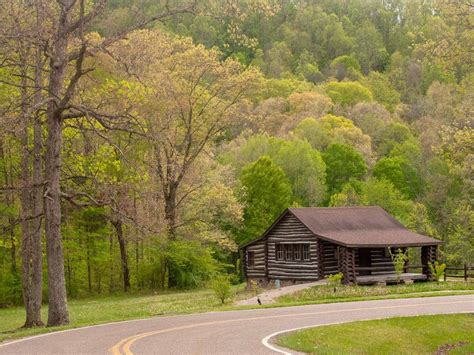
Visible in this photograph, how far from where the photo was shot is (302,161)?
72812mm

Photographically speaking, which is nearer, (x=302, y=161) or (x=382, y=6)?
(x=302, y=161)

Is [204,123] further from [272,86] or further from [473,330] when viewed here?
[272,86]

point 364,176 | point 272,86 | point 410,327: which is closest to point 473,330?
point 410,327

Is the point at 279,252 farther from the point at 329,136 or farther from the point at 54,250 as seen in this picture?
the point at 329,136

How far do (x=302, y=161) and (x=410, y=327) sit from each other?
51554 mm

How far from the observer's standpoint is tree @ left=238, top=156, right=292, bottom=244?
63250 millimetres

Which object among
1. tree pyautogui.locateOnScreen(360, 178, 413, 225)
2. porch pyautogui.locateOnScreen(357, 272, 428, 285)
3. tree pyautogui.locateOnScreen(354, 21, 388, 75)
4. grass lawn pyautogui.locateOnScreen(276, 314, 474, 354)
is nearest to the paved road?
grass lawn pyautogui.locateOnScreen(276, 314, 474, 354)

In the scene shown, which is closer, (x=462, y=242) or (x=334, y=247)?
(x=334, y=247)

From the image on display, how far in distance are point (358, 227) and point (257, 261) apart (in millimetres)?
7504

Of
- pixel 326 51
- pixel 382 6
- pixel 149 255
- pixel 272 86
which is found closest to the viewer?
pixel 149 255

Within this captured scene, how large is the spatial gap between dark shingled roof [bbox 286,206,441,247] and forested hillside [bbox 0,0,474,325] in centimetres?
643

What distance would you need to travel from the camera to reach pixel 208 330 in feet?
61.8

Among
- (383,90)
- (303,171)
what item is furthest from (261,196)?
(383,90)

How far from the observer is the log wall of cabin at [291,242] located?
144 ft
